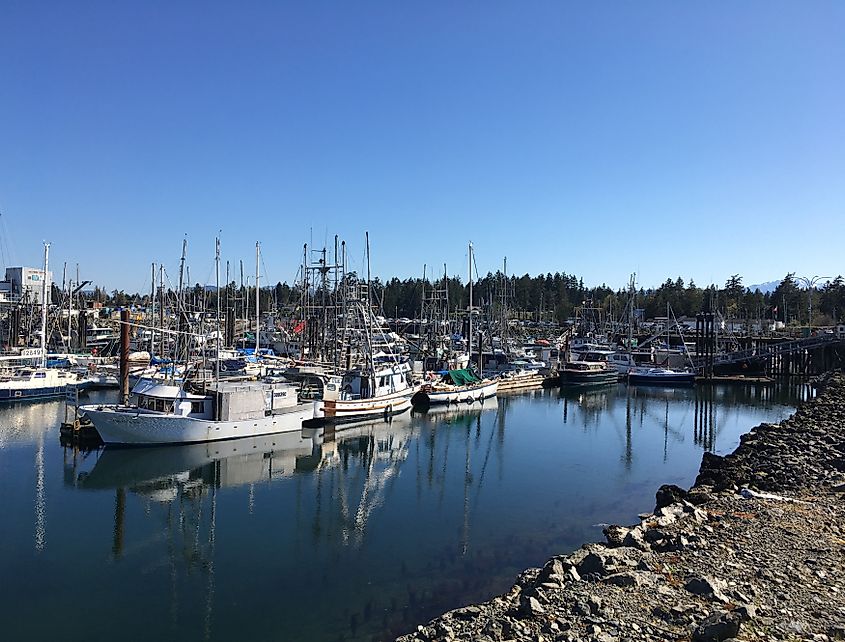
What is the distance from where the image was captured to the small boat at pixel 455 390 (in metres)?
44.4

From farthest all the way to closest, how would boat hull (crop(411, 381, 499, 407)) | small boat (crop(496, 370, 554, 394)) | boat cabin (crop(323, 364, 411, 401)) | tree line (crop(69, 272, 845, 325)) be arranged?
tree line (crop(69, 272, 845, 325)) → small boat (crop(496, 370, 554, 394)) → boat hull (crop(411, 381, 499, 407)) → boat cabin (crop(323, 364, 411, 401))

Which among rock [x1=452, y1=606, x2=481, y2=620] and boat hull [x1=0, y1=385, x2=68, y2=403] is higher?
boat hull [x1=0, y1=385, x2=68, y2=403]

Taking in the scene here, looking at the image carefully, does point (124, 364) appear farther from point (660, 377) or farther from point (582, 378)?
point (660, 377)

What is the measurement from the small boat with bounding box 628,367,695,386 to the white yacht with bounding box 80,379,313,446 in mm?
39615

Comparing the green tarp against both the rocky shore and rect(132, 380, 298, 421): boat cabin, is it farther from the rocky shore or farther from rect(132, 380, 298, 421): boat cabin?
the rocky shore

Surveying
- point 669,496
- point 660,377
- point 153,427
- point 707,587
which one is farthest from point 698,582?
point 660,377

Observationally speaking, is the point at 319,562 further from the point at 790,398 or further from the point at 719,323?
the point at 719,323

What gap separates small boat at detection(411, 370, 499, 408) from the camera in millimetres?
44438

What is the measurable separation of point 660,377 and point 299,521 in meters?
47.8

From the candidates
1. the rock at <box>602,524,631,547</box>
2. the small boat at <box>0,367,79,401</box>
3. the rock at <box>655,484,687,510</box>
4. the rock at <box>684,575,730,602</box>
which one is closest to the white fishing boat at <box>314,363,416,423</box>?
the small boat at <box>0,367,79,401</box>

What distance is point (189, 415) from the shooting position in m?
29.1

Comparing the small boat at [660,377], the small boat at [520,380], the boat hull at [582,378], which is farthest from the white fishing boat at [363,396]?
the small boat at [660,377]

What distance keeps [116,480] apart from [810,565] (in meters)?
22.9

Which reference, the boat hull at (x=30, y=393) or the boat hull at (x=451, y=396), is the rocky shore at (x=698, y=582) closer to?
the boat hull at (x=451, y=396)
